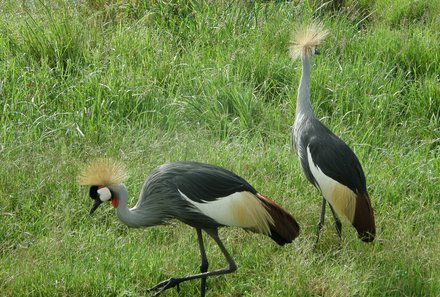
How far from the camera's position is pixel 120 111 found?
213 inches

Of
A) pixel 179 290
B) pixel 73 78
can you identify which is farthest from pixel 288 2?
pixel 179 290

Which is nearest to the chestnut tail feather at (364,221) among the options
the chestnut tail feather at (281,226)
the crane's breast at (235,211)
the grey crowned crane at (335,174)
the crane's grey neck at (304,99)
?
the grey crowned crane at (335,174)

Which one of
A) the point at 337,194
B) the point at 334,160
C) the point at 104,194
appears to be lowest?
the point at 337,194

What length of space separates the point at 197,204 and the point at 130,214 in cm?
29

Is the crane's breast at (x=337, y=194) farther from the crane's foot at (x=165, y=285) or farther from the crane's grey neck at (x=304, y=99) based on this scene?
the crane's foot at (x=165, y=285)

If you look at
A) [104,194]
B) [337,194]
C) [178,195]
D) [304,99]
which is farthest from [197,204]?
[304,99]

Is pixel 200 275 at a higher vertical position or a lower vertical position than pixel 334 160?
lower

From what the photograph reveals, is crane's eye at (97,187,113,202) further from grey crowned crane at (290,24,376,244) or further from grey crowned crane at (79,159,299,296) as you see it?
grey crowned crane at (290,24,376,244)

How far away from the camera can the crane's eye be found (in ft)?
13.6

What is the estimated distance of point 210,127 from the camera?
5.42m

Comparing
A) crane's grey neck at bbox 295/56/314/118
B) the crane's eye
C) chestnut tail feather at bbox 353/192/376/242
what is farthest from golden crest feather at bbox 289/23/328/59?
the crane's eye

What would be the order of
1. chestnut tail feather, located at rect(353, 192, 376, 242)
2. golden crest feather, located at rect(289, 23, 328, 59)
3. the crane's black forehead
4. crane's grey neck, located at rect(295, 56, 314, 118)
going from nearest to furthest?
the crane's black forehead < chestnut tail feather, located at rect(353, 192, 376, 242) < crane's grey neck, located at rect(295, 56, 314, 118) < golden crest feather, located at rect(289, 23, 328, 59)

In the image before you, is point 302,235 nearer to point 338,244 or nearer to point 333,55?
point 338,244

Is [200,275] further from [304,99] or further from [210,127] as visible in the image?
[210,127]
